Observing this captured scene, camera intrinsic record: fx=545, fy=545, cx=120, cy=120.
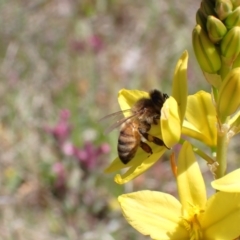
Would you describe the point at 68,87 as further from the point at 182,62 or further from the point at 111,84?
the point at 182,62

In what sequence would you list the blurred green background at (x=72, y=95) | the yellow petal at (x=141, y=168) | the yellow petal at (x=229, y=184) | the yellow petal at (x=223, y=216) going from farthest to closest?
the blurred green background at (x=72, y=95) → the yellow petal at (x=141, y=168) → the yellow petal at (x=223, y=216) → the yellow petal at (x=229, y=184)

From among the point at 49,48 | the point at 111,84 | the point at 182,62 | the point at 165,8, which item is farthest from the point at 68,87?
the point at 182,62

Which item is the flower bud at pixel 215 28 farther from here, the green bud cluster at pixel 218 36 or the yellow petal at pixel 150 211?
the yellow petal at pixel 150 211

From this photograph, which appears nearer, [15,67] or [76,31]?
[15,67]

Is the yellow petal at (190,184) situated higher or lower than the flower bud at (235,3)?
lower

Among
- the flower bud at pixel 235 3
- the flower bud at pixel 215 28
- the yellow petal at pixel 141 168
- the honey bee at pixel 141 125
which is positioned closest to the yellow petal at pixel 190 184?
the yellow petal at pixel 141 168

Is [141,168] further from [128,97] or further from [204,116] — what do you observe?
[128,97]

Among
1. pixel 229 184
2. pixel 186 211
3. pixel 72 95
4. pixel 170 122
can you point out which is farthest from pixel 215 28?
pixel 72 95
